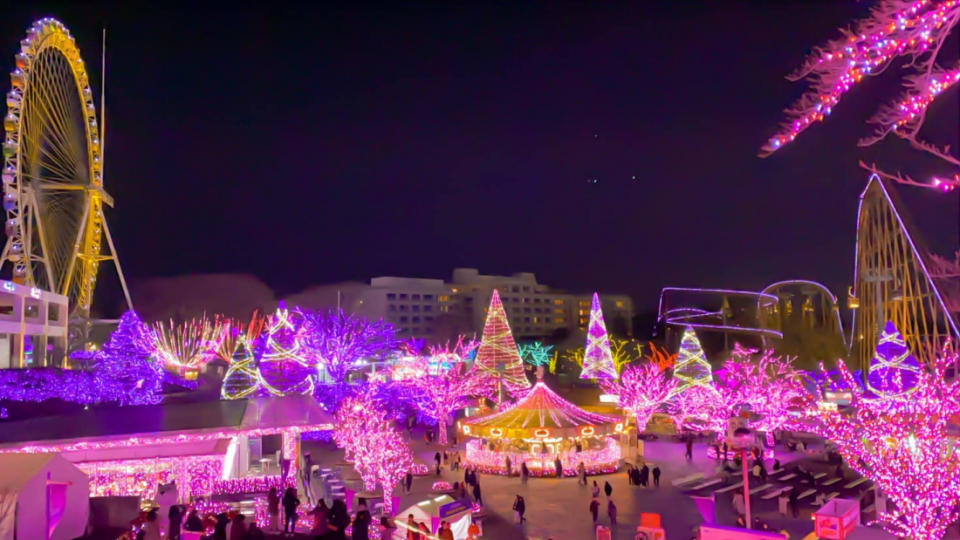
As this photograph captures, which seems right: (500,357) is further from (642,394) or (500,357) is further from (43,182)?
(43,182)

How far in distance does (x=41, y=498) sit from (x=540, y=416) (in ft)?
56.1

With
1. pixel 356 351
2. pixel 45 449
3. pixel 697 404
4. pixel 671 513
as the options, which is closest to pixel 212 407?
pixel 45 449

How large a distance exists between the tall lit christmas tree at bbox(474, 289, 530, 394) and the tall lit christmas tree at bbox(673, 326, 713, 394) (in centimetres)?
850

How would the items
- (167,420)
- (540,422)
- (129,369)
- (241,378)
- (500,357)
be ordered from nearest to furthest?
1. (167,420)
2. (540,422)
3. (241,378)
4. (129,369)
5. (500,357)

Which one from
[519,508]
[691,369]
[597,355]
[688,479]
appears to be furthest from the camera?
[597,355]

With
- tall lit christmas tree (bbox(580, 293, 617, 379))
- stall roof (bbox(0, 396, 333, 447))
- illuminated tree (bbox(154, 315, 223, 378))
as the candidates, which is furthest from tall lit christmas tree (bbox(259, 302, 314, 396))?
tall lit christmas tree (bbox(580, 293, 617, 379))

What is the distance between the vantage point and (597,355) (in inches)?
1786

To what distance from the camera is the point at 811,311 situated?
61500mm

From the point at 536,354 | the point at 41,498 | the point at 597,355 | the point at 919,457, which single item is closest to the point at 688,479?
the point at 919,457

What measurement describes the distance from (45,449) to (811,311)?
5920cm

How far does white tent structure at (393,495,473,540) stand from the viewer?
41.8ft

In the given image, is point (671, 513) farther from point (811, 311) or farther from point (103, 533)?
point (811, 311)

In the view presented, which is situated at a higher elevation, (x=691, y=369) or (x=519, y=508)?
(x=691, y=369)

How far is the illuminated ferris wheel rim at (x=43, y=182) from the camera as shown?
2911cm
